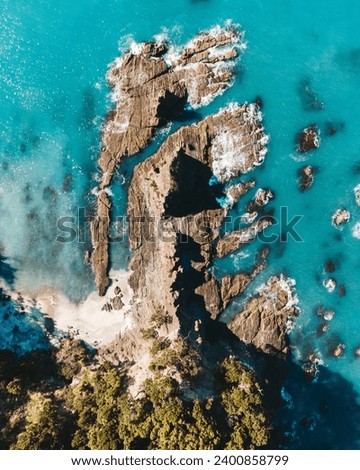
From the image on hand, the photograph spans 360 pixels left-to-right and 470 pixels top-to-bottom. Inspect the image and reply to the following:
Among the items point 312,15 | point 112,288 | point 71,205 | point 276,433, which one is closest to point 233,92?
point 312,15

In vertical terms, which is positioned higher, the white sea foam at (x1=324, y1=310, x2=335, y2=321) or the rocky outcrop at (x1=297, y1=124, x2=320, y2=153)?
the rocky outcrop at (x1=297, y1=124, x2=320, y2=153)

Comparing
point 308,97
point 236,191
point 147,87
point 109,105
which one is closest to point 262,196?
point 236,191

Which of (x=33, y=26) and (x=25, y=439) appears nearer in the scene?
(x=25, y=439)

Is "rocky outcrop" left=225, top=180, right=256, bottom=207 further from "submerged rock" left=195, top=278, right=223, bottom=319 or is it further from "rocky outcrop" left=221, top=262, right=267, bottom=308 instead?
"submerged rock" left=195, top=278, right=223, bottom=319

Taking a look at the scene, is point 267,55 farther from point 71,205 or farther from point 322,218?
point 71,205

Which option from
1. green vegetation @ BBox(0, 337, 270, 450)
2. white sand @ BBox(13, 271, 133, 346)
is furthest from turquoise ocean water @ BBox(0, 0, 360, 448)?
green vegetation @ BBox(0, 337, 270, 450)

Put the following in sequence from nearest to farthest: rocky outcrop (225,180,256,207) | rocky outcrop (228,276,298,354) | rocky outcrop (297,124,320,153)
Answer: rocky outcrop (225,180,256,207) → rocky outcrop (297,124,320,153) → rocky outcrop (228,276,298,354)

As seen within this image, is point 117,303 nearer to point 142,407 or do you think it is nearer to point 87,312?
point 87,312

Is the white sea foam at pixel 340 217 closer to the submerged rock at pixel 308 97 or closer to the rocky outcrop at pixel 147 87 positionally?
the submerged rock at pixel 308 97
